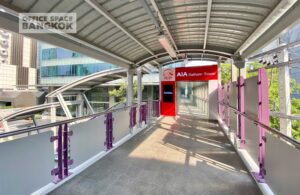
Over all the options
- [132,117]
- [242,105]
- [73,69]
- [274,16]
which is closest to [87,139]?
[132,117]

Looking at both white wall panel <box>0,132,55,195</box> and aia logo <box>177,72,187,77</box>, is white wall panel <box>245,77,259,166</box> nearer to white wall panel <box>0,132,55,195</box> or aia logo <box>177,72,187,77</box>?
white wall panel <box>0,132,55,195</box>

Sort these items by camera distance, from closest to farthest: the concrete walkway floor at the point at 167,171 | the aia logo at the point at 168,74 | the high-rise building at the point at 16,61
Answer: the concrete walkway floor at the point at 167,171, the aia logo at the point at 168,74, the high-rise building at the point at 16,61

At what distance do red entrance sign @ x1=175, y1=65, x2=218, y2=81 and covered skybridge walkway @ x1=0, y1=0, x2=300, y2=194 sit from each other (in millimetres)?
3397

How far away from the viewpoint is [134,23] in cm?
448

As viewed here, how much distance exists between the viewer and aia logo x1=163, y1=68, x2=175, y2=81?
10.4 meters

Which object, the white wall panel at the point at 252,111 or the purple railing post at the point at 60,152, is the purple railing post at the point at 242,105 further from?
the purple railing post at the point at 60,152

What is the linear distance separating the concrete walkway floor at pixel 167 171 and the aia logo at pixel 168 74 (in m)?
5.46

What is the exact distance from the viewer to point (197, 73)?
9.76 m

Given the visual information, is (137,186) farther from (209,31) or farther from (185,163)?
(209,31)

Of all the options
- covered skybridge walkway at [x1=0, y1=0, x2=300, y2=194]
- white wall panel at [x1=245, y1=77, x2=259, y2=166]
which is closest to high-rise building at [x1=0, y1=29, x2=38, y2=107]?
covered skybridge walkway at [x1=0, y1=0, x2=300, y2=194]

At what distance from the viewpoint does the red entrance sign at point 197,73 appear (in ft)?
31.2

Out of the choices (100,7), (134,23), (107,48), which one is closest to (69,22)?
(100,7)

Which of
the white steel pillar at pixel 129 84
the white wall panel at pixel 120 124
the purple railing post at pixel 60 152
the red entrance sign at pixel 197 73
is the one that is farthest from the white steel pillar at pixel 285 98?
the purple railing post at pixel 60 152

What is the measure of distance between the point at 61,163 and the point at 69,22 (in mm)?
2505
